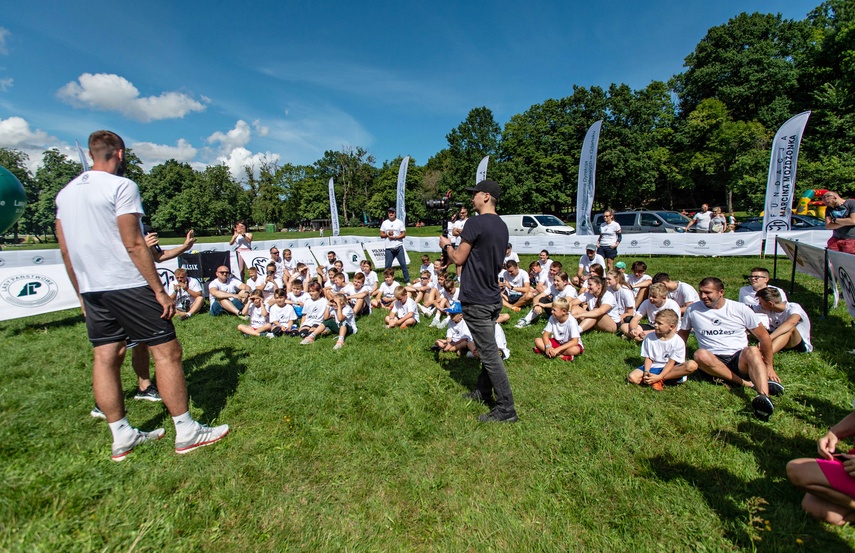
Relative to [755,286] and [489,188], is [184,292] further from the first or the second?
[755,286]

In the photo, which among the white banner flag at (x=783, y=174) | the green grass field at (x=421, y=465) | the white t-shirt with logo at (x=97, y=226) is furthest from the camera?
the white banner flag at (x=783, y=174)

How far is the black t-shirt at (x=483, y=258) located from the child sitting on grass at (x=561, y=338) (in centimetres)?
217

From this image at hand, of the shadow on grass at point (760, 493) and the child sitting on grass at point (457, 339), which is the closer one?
the shadow on grass at point (760, 493)

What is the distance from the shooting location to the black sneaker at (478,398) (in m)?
3.72

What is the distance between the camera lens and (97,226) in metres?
2.56

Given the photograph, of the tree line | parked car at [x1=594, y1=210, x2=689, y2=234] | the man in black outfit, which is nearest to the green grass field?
the man in black outfit

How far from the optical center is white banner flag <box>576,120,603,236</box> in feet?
46.0

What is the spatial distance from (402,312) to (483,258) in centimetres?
387

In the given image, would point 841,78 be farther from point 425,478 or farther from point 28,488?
point 28,488

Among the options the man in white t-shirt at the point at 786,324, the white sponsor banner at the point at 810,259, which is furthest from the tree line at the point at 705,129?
the man in white t-shirt at the point at 786,324

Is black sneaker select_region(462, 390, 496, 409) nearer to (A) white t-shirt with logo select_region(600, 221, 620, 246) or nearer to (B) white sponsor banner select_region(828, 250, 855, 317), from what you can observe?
(B) white sponsor banner select_region(828, 250, 855, 317)

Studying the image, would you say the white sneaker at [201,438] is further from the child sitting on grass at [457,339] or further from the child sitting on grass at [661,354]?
the child sitting on grass at [661,354]

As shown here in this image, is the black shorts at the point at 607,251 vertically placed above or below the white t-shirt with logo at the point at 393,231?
below

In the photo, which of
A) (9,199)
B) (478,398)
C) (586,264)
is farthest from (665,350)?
(9,199)
